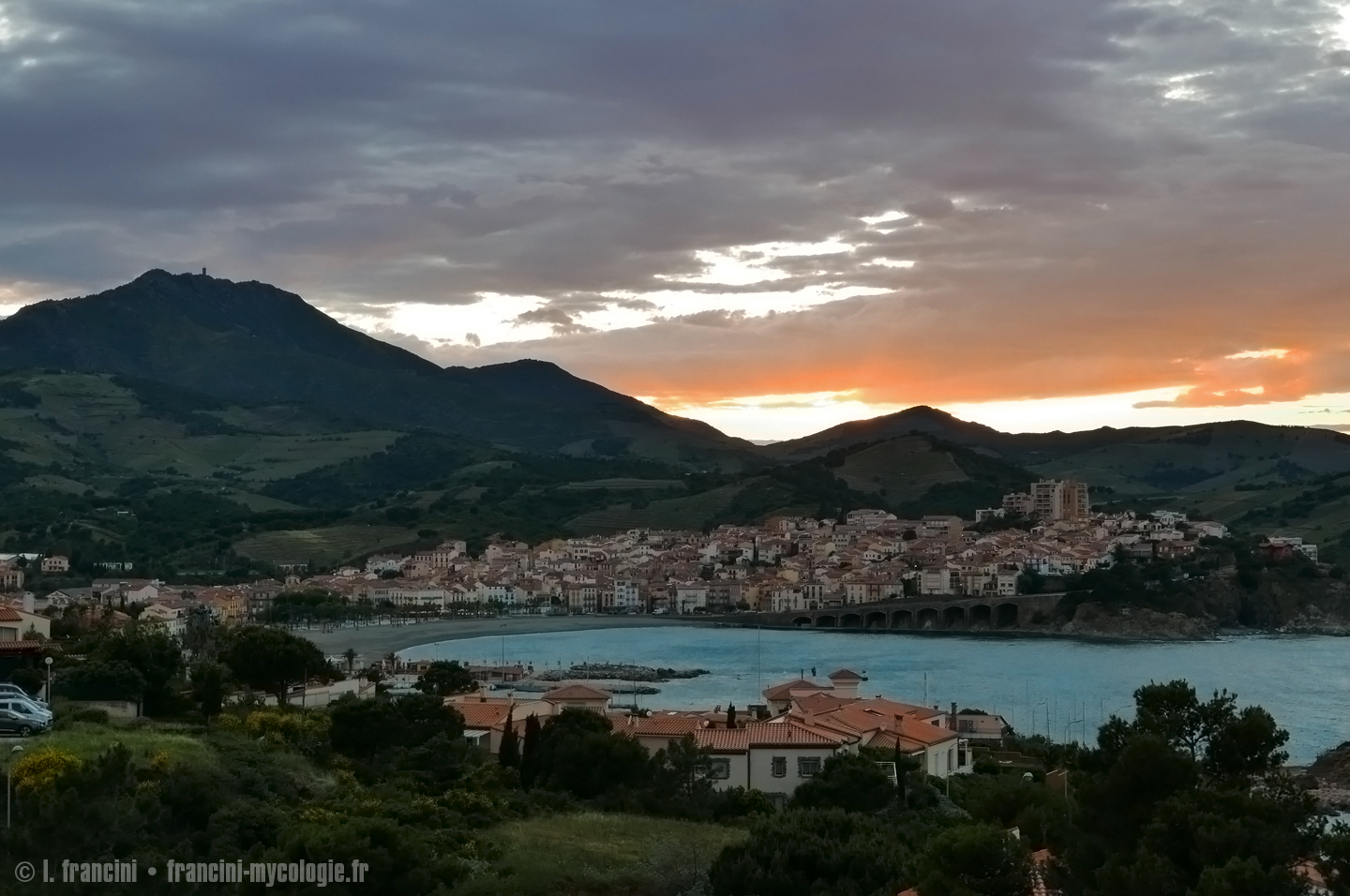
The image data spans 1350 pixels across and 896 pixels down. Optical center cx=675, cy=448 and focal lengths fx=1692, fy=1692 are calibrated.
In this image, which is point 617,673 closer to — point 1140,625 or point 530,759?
point 1140,625

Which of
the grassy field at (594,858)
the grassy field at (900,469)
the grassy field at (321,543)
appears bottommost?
the grassy field at (594,858)

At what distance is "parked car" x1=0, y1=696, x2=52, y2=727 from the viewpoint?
1609 centimetres

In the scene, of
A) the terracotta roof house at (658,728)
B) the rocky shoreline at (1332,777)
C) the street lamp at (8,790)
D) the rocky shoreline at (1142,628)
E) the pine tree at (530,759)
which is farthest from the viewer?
the rocky shoreline at (1142,628)

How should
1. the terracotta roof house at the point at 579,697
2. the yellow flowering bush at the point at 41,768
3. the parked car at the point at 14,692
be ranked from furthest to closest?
1. the terracotta roof house at the point at 579,697
2. the parked car at the point at 14,692
3. the yellow flowering bush at the point at 41,768

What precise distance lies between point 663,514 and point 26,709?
11209cm

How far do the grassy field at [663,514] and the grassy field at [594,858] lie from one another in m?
106

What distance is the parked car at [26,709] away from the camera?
16.1m

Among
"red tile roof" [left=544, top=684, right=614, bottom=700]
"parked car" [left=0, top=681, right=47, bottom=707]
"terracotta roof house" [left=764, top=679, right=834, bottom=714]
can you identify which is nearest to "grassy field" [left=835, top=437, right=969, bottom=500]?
"terracotta roof house" [left=764, top=679, right=834, bottom=714]

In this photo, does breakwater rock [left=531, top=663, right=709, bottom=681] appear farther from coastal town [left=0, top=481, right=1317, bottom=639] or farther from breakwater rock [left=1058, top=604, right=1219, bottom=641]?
breakwater rock [left=1058, top=604, right=1219, bottom=641]

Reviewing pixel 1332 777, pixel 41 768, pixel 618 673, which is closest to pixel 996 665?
pixel 618 673

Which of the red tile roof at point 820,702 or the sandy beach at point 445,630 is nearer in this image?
the red tile roof at point 820,702

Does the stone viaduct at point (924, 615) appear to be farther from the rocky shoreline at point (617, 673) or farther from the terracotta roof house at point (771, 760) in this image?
the terracotta roof house at point (771, 760)

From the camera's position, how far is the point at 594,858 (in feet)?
43.9

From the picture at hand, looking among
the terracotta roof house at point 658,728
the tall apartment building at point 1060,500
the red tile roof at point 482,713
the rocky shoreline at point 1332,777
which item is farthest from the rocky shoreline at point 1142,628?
the terracotta roof house at point 658,728
